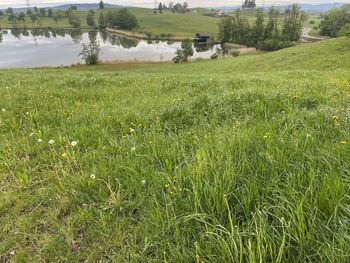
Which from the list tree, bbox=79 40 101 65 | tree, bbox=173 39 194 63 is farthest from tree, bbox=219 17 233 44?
tree, bbox=79 40 101 65

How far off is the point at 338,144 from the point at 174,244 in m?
2.01

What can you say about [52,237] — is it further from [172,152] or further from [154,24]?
[154,24]

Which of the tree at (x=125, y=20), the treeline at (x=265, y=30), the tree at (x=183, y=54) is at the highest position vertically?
the tree at (x=125, y=20)

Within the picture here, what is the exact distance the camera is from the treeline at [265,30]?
88.9 meters

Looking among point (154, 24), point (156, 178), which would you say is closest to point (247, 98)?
point (156, 178)

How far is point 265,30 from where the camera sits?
95438 millimetres

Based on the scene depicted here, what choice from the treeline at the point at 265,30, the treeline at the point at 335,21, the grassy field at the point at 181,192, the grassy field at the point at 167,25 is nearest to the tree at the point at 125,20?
the grassy field at the point at 167,25

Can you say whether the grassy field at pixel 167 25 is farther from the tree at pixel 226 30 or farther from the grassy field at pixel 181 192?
the grassy field at pixel 181 192

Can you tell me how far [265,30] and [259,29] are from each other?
2403mm

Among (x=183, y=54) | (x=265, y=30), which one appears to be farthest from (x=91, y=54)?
(x=265, y=30)

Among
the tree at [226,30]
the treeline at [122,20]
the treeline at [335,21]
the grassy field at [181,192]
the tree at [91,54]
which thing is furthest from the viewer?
the treeline at [122,20]

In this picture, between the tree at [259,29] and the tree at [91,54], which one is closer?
the tree at [91,54]

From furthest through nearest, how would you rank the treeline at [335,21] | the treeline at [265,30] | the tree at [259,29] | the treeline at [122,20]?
1. the treeline at [122,20]
2. the tree at [259,29]
3. the treeline at [335,21]
4. the treeline at [265,30]

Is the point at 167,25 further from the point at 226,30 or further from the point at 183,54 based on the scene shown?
the point at 183,54
